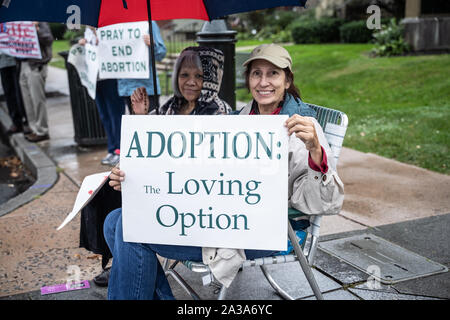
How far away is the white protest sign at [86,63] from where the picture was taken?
561 cm

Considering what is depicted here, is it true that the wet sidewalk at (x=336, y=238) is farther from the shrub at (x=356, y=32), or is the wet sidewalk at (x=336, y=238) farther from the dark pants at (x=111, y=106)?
the shrub at (x=356, y=32)

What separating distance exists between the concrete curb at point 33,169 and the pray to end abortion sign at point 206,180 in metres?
2.90

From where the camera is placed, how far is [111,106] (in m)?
5.81

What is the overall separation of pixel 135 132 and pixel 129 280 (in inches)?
28.2

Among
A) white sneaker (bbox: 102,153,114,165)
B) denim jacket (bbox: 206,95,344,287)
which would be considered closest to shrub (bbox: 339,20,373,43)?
white sneaker (bbox: 102,153,114,165)

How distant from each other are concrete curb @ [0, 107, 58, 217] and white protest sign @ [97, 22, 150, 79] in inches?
53.9

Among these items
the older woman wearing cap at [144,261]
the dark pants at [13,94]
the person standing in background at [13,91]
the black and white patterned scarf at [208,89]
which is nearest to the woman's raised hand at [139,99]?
the older woman wearing cap at [144,261]

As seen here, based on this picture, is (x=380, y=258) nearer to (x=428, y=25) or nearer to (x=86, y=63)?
(x=86, y=63)

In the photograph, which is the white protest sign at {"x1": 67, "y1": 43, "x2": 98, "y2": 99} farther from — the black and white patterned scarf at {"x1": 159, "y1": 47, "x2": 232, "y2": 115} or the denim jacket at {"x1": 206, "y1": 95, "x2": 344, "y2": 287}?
the denim jacket at {"x1": 206, "y1": 95, "x2": 344, "y2": 287}

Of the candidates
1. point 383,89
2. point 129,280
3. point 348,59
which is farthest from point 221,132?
point 348,59
